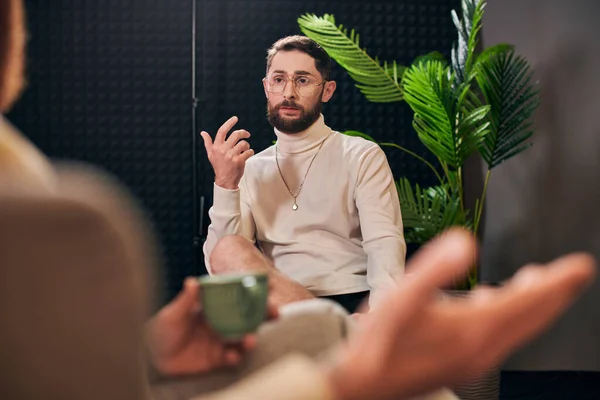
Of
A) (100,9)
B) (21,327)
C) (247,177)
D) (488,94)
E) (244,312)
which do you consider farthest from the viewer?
(100,9)

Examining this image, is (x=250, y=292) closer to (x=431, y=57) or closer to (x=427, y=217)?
(x=427, y=217)

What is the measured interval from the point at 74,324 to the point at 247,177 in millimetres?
2486

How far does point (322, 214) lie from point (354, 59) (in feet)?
3.67

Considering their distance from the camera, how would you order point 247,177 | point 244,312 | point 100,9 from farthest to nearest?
point 100,9
point 247,177
point 244,312

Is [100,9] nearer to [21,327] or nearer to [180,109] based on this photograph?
[180,109]

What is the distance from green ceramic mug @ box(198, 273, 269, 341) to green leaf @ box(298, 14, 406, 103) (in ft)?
9.20

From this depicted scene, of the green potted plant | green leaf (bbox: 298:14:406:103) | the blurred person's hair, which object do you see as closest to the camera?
the blurred person's hair

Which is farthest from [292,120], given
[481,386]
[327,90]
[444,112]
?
[481,386]

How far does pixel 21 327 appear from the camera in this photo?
0.49 meters

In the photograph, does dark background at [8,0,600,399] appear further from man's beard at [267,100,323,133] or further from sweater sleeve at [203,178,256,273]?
sweater sleeve at [203,178,256,273]

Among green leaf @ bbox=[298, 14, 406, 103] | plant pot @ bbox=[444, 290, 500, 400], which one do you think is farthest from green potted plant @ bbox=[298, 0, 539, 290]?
plant pot @ bbox=[444, 290, 500, 400]

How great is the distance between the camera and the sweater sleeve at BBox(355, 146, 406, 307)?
8.16 feet

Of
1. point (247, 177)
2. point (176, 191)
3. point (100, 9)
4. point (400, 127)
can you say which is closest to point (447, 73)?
point (400, 127)

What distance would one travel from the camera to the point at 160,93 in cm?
398
